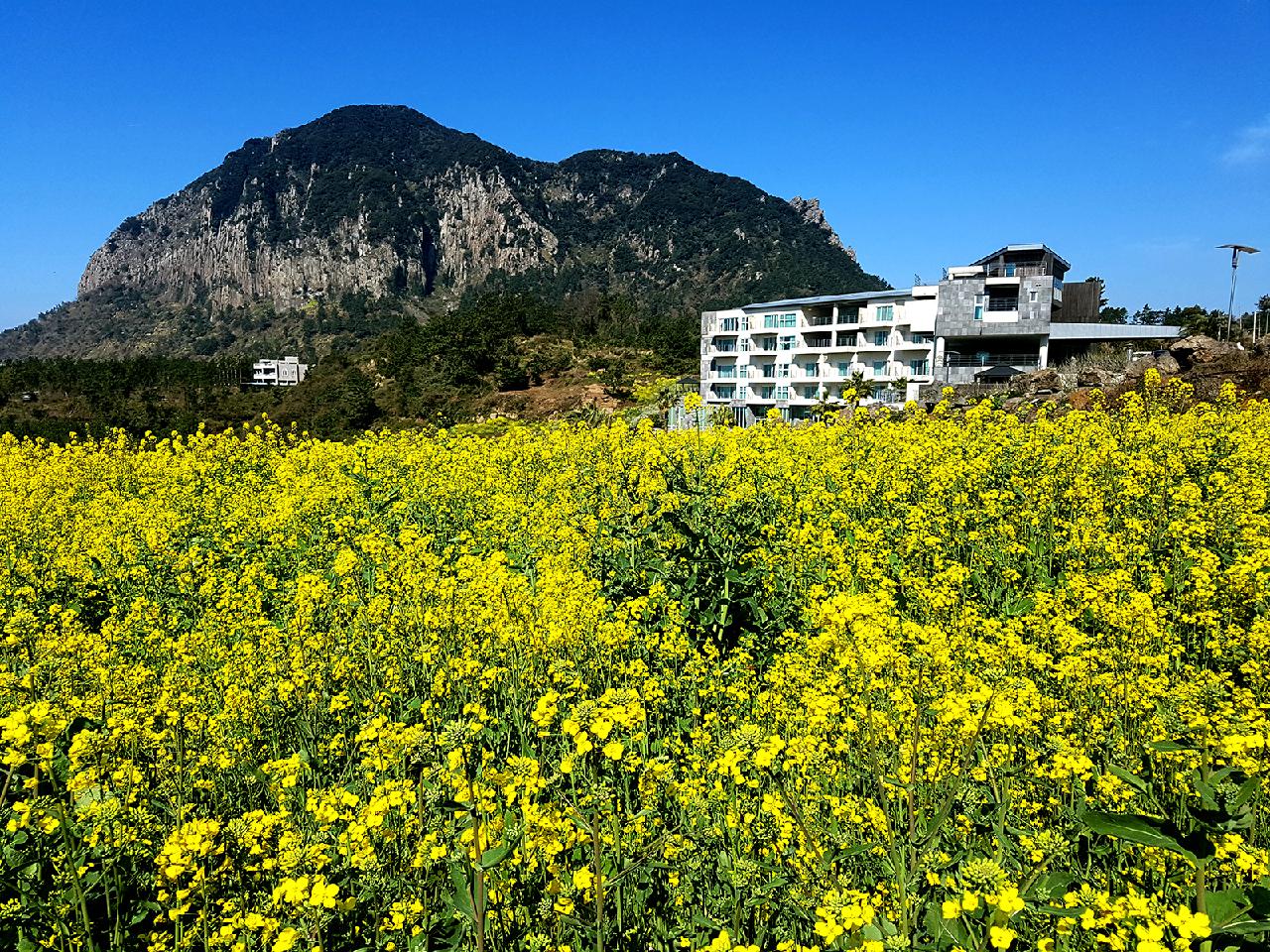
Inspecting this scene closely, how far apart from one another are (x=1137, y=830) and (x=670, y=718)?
322 centimetres

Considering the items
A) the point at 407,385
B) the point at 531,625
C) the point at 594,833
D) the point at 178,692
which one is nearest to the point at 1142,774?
the point at 594,833

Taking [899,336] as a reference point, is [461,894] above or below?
below

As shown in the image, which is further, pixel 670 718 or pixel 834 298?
pixel 834 298

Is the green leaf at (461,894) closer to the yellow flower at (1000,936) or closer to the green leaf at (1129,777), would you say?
the yellow flower at (1000,936)

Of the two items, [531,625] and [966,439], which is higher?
[966,439]

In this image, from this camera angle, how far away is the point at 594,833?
250 centimetres

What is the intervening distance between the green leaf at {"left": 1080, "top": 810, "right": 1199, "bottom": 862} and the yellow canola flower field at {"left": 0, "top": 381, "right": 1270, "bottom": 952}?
0.05 ft

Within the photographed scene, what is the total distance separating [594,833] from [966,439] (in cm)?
1019

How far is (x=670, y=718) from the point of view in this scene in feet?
15.7

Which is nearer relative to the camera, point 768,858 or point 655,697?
point 768,858

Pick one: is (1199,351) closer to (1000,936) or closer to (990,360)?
(1000,936)

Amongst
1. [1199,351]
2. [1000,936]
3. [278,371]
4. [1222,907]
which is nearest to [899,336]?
[1199,351]

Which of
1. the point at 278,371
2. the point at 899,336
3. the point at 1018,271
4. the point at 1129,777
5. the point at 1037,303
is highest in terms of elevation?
the point at 1018,271

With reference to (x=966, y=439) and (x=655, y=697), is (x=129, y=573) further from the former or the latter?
(x=966, y=439)
